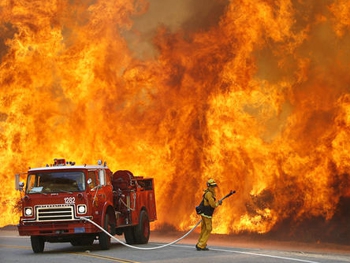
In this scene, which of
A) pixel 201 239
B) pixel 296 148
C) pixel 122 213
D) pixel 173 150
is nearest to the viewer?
pixel 201 239

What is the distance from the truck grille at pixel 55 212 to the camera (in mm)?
21844

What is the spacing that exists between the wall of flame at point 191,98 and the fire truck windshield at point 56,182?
1108cm

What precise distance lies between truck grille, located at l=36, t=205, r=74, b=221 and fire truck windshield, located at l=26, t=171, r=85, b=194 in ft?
1.73

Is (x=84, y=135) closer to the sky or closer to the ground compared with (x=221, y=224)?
closer to the sky

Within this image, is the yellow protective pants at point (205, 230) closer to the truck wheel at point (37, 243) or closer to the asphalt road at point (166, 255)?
the asphalt road at point (166, 255)

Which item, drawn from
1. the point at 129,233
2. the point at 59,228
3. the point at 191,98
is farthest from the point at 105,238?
the point at 191,98

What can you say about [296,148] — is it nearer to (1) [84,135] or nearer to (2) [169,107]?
(2) [169,107]

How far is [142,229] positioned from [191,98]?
10626 mm

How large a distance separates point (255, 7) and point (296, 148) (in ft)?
20.2

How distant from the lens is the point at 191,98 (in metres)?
34.4

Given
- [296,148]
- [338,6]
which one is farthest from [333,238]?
[338,6]

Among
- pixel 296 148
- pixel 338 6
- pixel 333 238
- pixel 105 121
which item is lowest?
pixel 333 238

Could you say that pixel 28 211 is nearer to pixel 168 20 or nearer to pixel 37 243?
pixel 37 243

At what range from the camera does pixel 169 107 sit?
3497 centimetres
